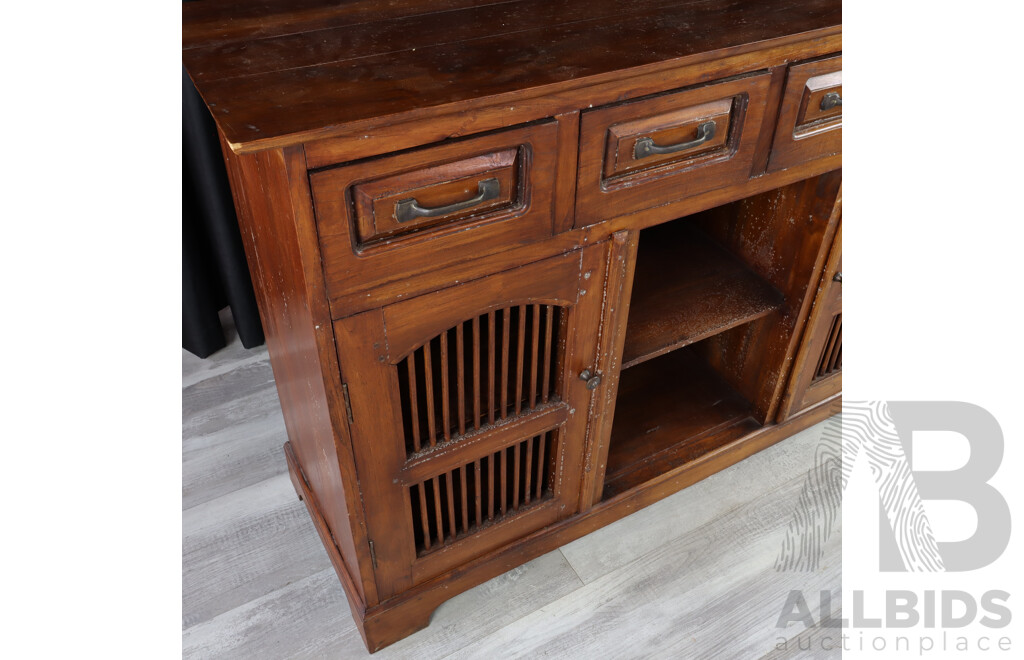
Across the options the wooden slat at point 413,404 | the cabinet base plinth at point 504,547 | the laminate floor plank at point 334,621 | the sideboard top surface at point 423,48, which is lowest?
the laminate floor plank at point 334,621

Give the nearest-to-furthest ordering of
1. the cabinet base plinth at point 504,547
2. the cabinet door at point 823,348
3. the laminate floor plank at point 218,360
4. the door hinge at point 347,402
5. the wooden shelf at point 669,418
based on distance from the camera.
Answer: the door hinge at point 347,402 → the cabinet base plinth at point 504,547 → the cabinet door at point 823,348 → the wooden shelf at point 669,418 → the laminate floor plank at point 218,360

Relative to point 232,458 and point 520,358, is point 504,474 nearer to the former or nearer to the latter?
point 520,358

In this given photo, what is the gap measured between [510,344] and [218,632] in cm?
69

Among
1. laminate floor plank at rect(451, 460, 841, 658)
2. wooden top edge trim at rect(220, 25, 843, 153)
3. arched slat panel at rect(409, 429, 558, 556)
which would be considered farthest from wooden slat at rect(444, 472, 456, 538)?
wooden top edge trim at rect(220, 25, 843, 153)

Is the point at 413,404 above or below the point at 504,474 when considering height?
above

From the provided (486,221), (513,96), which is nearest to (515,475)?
(486,221)

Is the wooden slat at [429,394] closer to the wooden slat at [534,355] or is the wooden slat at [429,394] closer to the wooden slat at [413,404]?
the wooden slat at [413,404]

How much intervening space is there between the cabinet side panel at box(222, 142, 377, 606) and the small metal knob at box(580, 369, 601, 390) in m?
0.36

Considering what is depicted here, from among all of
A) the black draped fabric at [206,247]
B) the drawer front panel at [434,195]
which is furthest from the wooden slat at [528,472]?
the black draped fabric at [206,247]

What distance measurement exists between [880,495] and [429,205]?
103 centimetres

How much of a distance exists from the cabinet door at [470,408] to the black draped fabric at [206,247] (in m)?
0.67

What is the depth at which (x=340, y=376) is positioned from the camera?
855 mm

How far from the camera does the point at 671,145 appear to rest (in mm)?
910

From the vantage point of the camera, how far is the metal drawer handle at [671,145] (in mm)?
878
